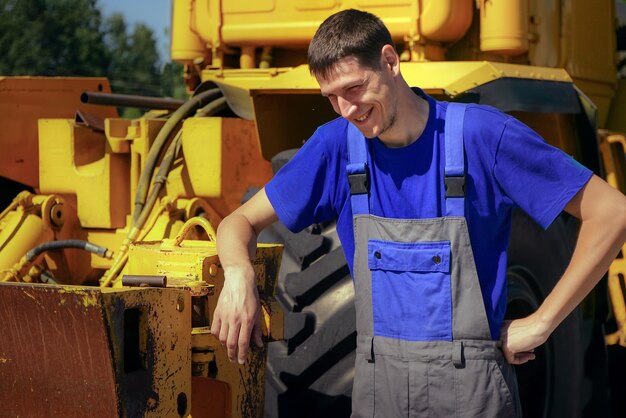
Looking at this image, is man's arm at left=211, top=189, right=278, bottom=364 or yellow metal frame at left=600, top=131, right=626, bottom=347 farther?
yellow metal frame at left=600, top=131, right=626, bottom=347

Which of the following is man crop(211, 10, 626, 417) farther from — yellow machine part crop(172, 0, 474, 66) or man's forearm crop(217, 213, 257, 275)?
yellow machine part crop(172, 0, 474, 66)

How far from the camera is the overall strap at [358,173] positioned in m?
2.99

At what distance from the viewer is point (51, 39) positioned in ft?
86.6

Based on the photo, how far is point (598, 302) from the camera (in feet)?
16.6

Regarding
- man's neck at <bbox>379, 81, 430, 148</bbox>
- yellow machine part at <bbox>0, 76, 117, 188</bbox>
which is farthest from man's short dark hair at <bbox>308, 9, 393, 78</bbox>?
yellow machine part at <bbox>0, 76, 117, 188</bbox>

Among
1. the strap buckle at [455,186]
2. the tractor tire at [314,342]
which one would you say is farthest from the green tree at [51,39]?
the strap buckle at [455,186]

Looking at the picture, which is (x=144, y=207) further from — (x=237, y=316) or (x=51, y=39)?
(x=51, y=39)

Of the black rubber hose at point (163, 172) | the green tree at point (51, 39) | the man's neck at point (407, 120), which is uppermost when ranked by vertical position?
the green tree at point (51, 39)

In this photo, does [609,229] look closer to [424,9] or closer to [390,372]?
[390,372]

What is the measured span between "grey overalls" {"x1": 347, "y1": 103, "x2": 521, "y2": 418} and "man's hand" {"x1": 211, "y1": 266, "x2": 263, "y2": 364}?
13.0 inches

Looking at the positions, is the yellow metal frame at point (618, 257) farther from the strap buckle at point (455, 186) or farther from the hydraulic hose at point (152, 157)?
the strap buckle at point (455, 186)

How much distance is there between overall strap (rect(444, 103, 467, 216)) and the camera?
286 cm

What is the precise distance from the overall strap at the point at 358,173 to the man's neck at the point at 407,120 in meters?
0.08

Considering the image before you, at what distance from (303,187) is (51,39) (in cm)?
2441
